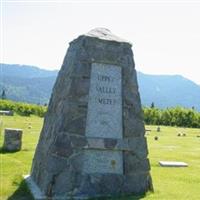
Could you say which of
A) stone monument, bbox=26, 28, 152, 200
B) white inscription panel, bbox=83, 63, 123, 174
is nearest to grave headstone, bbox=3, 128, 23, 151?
stone monument, bbox=26, 28, 152, 200

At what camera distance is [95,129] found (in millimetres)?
8914

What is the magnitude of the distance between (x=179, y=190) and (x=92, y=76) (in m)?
3.21

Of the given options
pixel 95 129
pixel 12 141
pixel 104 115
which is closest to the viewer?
pixel 95 129

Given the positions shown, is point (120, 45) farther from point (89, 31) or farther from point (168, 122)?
point (168, 122)

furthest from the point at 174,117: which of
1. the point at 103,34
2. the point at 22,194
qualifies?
the point at 22,194

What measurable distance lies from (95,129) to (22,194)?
2.10 meters

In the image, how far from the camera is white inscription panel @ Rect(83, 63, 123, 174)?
349 inches

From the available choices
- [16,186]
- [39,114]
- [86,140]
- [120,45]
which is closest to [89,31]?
[120,45]

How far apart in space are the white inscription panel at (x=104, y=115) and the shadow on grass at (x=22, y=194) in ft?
4.64

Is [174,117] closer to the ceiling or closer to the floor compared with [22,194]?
closer to the ceiling

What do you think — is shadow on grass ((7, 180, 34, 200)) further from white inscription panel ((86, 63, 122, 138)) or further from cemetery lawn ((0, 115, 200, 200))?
white inscription panel ((86, 63, 122, 138))

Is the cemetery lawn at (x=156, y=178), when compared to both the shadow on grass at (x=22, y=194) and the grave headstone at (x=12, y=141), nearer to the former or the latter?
the shadow on grass at (x=22, y=194)

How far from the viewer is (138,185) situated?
9.19 m

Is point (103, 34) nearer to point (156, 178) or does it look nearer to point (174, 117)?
point (156, 178)
